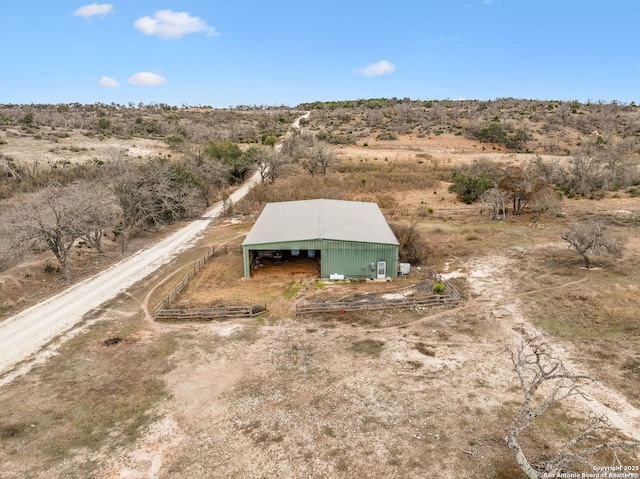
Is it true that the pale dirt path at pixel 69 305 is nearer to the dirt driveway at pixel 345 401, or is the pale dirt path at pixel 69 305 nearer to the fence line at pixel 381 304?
the dirt driveway at pixel 345 401

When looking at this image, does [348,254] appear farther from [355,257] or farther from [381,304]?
[381,304]

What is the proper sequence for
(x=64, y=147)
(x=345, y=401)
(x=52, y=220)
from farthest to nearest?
(x=64, y=147)
(x=52, y=220)
(x=345, y=401)

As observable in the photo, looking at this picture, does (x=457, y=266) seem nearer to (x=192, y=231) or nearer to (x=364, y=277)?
(x=364, y=277)

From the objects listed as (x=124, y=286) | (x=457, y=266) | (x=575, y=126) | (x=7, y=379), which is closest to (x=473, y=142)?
(x=575, y=126)

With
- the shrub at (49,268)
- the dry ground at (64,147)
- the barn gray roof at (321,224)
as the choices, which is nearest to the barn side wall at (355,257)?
the barn gray roof at (321,224)

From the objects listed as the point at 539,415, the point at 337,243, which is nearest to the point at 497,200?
the point at 337,243

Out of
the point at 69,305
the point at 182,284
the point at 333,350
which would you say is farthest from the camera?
the point at 182,284

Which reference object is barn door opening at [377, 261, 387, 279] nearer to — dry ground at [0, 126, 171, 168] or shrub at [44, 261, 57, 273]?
shrub at [44, 261, 57, 273]
